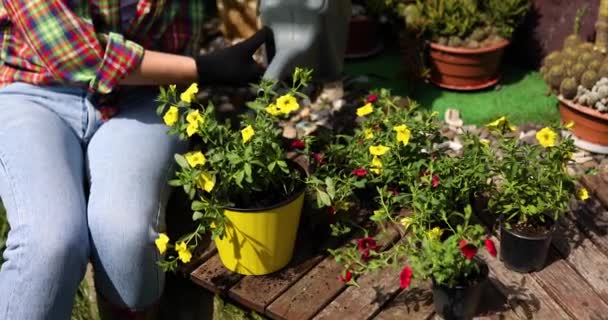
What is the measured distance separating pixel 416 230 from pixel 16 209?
103 centimetres

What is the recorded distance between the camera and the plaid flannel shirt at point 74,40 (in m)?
2.04

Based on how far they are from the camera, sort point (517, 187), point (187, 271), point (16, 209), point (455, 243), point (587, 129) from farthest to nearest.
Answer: point (587, 129)
point (187, 271)
point (517, 187)
point (16, 209)
point (455, 243)

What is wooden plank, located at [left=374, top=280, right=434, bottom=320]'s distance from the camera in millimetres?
1977

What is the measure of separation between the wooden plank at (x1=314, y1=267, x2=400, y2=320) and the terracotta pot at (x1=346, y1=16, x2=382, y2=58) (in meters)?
1.86

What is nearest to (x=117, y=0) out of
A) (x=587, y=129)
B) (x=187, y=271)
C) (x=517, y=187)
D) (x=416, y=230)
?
(x=187, y=271)

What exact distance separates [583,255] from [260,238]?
947 mm

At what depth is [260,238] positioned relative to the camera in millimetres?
2023

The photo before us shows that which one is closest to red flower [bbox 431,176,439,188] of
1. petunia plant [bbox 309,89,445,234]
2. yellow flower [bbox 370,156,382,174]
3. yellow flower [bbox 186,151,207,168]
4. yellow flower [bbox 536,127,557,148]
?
petunia plant [bbox 309,89,445,234]

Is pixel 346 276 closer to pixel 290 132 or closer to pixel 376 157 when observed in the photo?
pixel 376 157

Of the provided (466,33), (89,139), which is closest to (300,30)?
(89,139)

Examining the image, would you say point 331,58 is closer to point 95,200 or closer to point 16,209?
point 95,200

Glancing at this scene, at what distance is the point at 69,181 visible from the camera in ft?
6.50

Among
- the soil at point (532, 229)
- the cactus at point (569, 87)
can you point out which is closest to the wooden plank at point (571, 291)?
the soil at point (532, 229)

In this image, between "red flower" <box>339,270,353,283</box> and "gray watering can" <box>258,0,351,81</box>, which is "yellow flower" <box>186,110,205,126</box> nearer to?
"gray watering can" <box>258,0,351,81</box>
